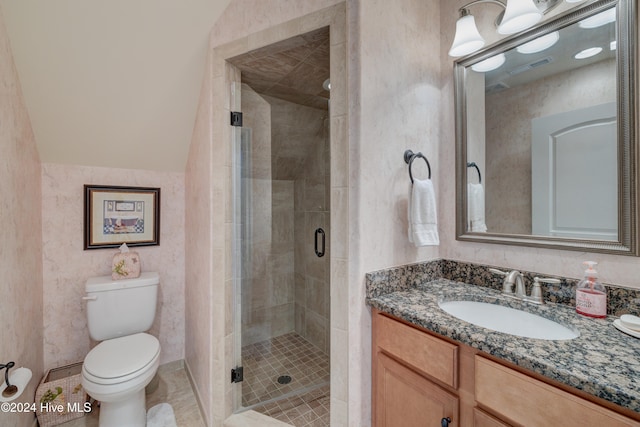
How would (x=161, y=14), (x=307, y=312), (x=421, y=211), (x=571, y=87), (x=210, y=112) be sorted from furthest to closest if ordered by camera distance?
(x=307, y=312)
(x=210, y=112)
(x=161, y=14)
(x=421, y=211)
(x=571, y=87)

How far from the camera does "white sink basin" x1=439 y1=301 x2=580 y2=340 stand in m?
1.00

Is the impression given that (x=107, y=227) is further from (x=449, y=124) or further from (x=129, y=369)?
(x=449, y=124)

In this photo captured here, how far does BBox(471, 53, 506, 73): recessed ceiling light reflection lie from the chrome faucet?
1003 millimetres

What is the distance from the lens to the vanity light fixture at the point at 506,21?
1116mm

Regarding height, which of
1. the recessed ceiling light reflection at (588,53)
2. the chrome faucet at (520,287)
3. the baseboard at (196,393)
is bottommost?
the baseboard at (196,393)

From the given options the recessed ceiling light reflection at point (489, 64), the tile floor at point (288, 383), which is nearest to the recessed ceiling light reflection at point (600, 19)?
the recessed ceiling light reflection at point (489, 64)

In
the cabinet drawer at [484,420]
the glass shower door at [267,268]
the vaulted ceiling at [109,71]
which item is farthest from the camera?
the glass shower door at [267,268]

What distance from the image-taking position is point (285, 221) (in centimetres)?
218

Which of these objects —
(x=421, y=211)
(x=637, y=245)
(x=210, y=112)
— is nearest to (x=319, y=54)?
(x=210, y=112)

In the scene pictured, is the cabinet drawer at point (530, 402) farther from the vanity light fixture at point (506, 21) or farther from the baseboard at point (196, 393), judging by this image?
the baseboard at point (196, 393)

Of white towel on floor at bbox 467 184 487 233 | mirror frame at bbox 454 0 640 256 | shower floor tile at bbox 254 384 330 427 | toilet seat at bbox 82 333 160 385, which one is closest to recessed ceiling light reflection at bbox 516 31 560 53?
mirror frame at bbox 454 0 640 256

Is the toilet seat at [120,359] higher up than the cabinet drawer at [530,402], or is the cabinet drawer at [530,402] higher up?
the cabinet drawer at [530,402]

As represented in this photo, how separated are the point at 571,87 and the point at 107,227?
111 inches

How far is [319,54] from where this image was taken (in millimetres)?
1439
